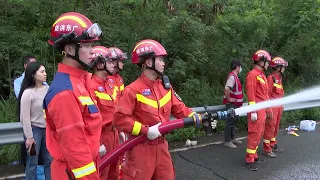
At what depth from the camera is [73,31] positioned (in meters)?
2.54

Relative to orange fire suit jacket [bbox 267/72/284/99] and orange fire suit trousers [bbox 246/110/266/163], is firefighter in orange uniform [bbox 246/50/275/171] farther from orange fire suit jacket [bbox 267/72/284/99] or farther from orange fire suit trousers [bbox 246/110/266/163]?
orange fire suit jacket [bbox 267/72/284/99]

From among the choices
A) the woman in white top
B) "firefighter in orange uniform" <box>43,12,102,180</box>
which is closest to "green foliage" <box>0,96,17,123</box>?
the woman in white top

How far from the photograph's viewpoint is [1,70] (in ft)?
23.7

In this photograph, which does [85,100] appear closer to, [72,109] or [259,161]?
[72,109]

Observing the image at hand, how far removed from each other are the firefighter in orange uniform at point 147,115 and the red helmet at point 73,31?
1099 millimetres

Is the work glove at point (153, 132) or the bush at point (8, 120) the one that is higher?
the work glove at point (153, 132)

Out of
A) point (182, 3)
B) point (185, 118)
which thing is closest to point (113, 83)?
point (185, 118)

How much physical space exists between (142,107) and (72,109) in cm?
132

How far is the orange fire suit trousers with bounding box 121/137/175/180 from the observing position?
3504 millimetres

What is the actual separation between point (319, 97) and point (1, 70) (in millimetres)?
8180

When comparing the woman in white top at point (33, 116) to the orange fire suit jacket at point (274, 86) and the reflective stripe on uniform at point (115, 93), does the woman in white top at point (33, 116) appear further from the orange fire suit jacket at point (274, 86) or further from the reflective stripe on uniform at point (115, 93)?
the orange fire suit jacket at point (274, 86)

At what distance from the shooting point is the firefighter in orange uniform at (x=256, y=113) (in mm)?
6059

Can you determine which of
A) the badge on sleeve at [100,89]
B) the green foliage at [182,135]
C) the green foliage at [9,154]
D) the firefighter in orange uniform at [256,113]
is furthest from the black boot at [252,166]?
the green foliage at [9,154]

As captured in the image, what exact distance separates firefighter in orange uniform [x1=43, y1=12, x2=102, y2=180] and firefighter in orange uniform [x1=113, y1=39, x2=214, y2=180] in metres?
0.82
